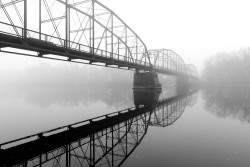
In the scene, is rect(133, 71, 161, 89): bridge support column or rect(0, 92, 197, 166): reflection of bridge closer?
rect(0, 92, 197, 166): reflection of bridge

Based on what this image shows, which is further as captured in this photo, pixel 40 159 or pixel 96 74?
pixel 96 74

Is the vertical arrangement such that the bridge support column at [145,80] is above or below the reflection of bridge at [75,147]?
above

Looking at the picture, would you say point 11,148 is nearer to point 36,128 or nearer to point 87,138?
point 87,138

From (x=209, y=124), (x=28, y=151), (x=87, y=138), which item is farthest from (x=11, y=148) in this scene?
(x=209, y=124)

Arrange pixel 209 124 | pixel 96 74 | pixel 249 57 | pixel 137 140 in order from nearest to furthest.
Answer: pixel 137 140, pixel 209 124, pixel 249 57, pixel 96 74

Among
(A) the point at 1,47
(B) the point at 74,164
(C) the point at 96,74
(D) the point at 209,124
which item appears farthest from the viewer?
(C) the point at 96,74

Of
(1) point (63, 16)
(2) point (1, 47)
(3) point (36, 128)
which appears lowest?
(3) point (36, 128)

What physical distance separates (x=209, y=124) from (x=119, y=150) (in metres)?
9.69

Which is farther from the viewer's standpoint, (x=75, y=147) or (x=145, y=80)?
(x=145, y=80)

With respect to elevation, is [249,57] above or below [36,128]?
above

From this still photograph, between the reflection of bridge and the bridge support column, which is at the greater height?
the bridge support column

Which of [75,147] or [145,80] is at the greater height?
[145,80]

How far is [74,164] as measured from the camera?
932 cm

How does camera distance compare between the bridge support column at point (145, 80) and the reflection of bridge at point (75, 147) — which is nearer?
the reflection of bridge at point (75, 147)
